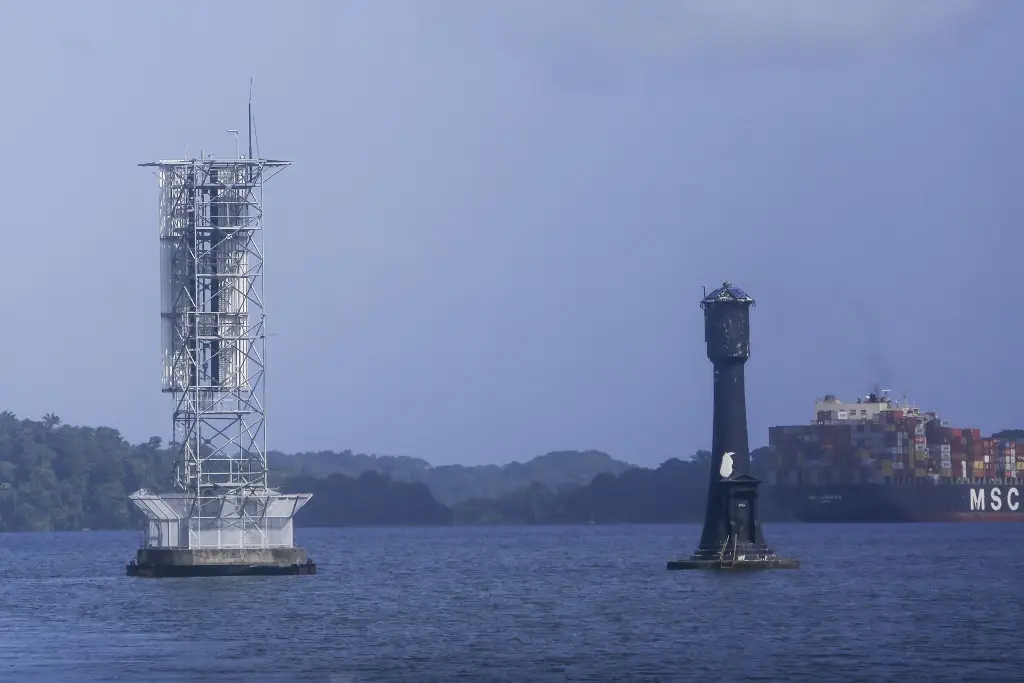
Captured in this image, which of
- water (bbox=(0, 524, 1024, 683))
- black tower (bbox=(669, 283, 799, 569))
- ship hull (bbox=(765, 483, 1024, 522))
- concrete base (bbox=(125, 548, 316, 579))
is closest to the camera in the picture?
water (bbox=(0, 524, 1024, 683))

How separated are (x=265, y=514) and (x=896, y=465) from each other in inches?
5194

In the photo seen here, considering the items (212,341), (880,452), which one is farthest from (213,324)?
(880,452)

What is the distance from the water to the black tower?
1548 millimetres

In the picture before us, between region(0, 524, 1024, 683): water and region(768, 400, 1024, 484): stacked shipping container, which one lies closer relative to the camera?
region(0, 524, 1024, 683): water

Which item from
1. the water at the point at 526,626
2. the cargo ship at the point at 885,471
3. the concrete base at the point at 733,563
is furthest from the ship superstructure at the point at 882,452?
the concrete base at the point at 733,563

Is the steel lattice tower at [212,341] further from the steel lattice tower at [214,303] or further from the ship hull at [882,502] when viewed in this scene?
the ship hull at [882,502]

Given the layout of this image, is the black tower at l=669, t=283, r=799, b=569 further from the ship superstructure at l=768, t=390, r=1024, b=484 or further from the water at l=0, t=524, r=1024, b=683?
the ship superstructure at l=768, t=390, r=1024, b=484

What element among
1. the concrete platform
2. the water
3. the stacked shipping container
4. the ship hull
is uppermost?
the stacked shipping container

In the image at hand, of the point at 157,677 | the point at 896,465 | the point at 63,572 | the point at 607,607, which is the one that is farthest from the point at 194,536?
the point at 896,465

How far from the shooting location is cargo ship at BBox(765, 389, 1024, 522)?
628 ft

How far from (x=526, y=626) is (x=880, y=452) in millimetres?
138666

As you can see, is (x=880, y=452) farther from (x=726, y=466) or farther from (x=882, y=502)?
(x=726, y=466)

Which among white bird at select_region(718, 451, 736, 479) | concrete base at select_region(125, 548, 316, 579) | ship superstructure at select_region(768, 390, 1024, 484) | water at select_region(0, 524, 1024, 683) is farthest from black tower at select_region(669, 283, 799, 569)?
ship superstructure at select_region(768, 390, 1024, 484)

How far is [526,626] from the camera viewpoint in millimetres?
56625
